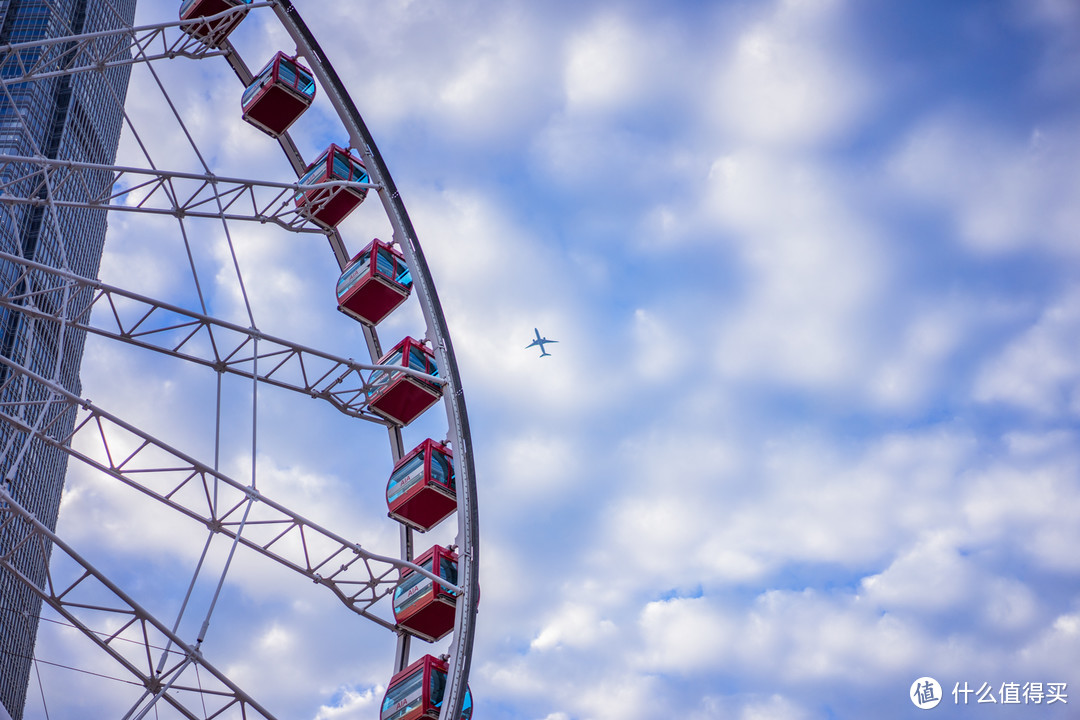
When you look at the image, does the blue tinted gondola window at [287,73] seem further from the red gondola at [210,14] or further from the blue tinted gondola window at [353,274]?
the blue tinted gondola window at [353,274]

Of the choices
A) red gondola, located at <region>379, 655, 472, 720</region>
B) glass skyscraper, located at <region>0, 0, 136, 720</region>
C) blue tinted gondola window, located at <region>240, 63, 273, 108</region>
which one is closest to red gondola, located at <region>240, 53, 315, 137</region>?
blue tinted gondola window, located at <region>240, 63, 273, 108</region>

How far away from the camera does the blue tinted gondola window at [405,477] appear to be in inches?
950

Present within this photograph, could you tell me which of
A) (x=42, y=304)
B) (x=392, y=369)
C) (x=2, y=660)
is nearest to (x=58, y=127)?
(x=42, y=304)

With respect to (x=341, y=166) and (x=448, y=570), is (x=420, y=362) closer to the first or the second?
(x=448, y=570)

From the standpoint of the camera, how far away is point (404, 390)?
24688mm

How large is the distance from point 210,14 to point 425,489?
13178 millimetres

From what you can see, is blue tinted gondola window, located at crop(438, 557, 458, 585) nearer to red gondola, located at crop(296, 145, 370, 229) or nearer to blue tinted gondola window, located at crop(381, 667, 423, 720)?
blue tinted gondola window, located at crop(381, 667, 423, 720)

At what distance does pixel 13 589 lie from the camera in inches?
3105

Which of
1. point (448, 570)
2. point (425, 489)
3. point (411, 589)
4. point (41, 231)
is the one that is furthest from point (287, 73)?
point (41, 231)

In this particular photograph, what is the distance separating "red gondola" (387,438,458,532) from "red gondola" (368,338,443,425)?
3.01 ft

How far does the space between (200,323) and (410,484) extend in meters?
5.80

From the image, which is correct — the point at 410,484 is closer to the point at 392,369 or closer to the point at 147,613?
the point at 392,369

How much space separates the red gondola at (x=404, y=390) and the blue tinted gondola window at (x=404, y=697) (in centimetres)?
590

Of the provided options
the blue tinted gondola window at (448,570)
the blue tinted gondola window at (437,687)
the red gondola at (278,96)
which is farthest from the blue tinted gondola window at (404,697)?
the red gondola at (278,96)
